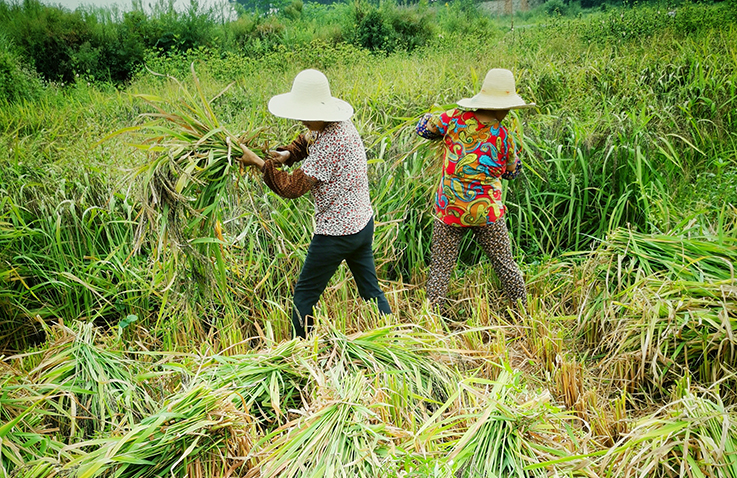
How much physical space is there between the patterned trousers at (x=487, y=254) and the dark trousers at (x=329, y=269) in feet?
1.26

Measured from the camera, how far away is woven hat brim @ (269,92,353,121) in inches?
97.5

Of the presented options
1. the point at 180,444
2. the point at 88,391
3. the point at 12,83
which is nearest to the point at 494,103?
the point at 180,444

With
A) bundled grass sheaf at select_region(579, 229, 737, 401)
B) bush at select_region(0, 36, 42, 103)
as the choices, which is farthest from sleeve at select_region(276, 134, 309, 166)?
bush at select_region(0, 36, 42, 103)

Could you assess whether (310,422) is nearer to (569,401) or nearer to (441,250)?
(569,401)

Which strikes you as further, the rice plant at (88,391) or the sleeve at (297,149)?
the sleeve at (297,149)

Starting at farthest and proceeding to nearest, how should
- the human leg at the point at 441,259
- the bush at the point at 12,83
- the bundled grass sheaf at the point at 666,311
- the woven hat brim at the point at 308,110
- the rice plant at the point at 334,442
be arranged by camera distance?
the bush at the point at 12,83 < the human leg at the point at 441,259 < the woven hat brim at the point at 308,110 < the bundled grass sheaf at the point at 666,311 < the rice plant at the point at 334,442

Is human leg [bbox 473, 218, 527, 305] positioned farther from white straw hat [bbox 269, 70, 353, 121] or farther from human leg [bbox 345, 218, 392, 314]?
white straw hat [bbox 269, 70, 353, 121]

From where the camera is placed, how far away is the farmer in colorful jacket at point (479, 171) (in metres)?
2.88

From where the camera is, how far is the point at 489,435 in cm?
178

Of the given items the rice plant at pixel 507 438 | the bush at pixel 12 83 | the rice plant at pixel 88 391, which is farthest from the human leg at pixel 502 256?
the bush at pixel 12 83

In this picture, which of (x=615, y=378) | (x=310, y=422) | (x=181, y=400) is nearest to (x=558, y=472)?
(x=310, y=422)

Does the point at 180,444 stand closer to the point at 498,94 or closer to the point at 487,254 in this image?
the point at 487,254

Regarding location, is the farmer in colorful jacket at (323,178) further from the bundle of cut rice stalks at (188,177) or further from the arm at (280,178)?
the bundle of cut rice stalks at (188,177)

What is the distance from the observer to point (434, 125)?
302 centimetres
